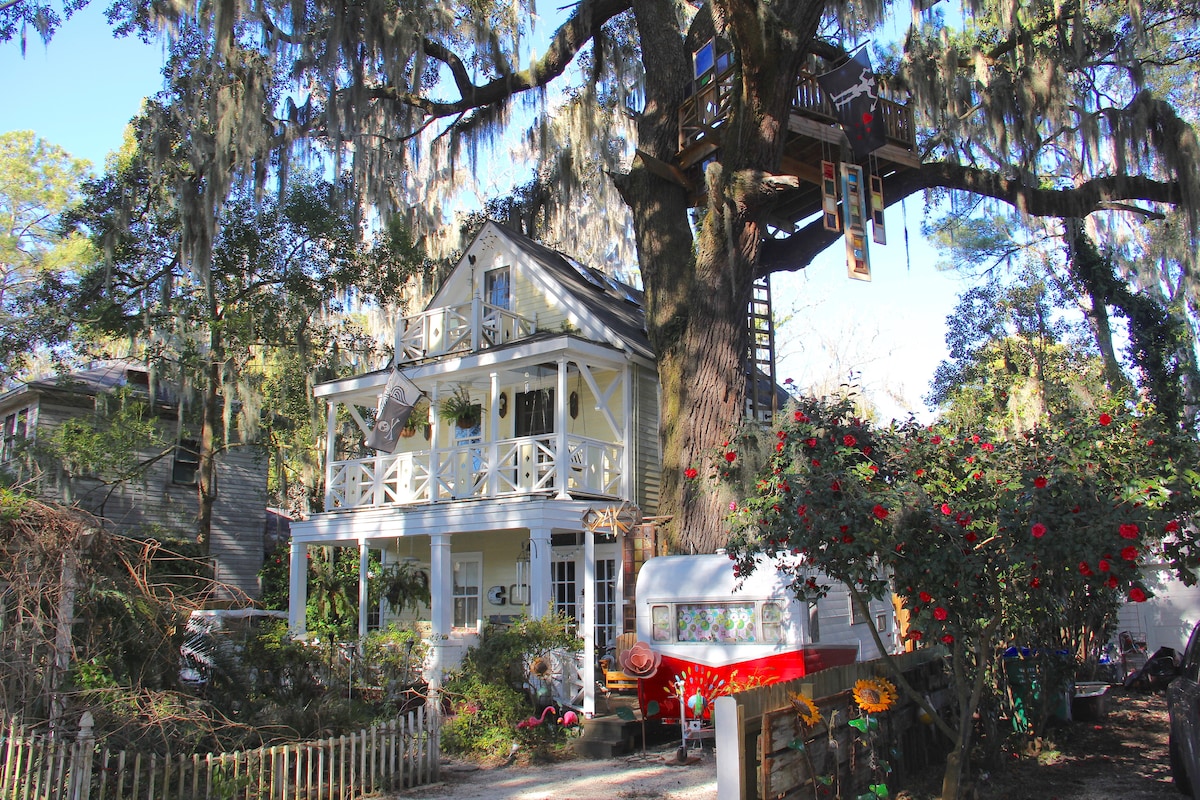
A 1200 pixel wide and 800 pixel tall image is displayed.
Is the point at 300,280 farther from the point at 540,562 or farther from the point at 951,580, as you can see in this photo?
the point at 951,580

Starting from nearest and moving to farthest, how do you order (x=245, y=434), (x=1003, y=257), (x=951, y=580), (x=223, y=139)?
(x=951, y=580)
(x=223, y=139)
(x=245, y=434)
(x=1003, y=257)

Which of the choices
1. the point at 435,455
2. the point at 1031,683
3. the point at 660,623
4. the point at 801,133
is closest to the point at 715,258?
the point at 801,133

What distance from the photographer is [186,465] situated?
2511 cm

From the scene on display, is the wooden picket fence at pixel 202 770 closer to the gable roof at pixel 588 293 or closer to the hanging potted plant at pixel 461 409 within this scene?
the gable roof at pixel 588 293

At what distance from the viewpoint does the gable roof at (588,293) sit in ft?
55.9

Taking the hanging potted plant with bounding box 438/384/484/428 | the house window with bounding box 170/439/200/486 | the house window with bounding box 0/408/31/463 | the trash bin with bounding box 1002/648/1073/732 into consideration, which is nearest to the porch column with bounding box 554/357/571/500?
the hanging potted plant with bounding box 438/384/484/428

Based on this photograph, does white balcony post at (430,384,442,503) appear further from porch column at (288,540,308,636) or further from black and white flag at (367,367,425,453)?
porch column at (288,540,308,636)

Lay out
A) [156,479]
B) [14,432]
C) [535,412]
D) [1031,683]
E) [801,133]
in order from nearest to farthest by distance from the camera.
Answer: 1. [1031,683]
2. [801,133]
3. [535,412]
4. [14,432]
5. [156,479]

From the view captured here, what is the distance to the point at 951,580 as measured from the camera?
675cm

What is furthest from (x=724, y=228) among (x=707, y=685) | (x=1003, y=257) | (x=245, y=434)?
(x=1003, y=257)

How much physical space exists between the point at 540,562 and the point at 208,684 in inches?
234

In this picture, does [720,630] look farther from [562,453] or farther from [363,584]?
[363,584]

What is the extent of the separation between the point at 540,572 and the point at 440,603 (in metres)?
1.84

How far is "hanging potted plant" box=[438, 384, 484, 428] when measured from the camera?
1797 centimetres
